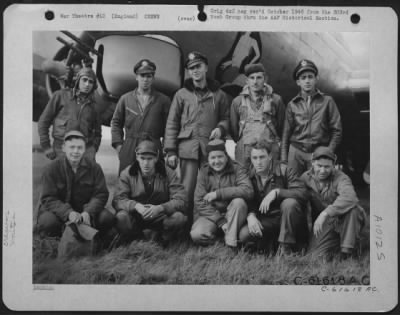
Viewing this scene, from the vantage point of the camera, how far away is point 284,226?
146 cm

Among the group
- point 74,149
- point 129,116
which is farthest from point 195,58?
point 74,149

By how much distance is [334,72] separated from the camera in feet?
4.99

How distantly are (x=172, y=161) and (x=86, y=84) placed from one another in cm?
39

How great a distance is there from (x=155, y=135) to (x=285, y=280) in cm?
65

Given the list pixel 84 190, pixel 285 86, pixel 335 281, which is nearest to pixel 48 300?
pixel 84 190

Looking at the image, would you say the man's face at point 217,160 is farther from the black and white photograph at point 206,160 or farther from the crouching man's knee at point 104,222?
the crouching man's knee at point 104,222

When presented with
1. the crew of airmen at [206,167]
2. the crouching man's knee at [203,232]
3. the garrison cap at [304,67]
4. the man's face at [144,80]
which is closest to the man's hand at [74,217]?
the crew of airmen at [206,167]

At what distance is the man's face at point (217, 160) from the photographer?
4.86 feet

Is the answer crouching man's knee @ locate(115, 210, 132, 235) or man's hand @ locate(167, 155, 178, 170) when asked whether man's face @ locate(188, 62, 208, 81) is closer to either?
man's hand @ locate(167, 155, 178, 170)

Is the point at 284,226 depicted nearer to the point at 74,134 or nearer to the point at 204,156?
the point at 204,156

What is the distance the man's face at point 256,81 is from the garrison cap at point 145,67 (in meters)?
0.33

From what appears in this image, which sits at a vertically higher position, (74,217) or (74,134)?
(74,134)

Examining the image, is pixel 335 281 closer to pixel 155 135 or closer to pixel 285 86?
pixel 285 86

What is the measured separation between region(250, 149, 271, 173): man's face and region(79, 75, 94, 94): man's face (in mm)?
592
